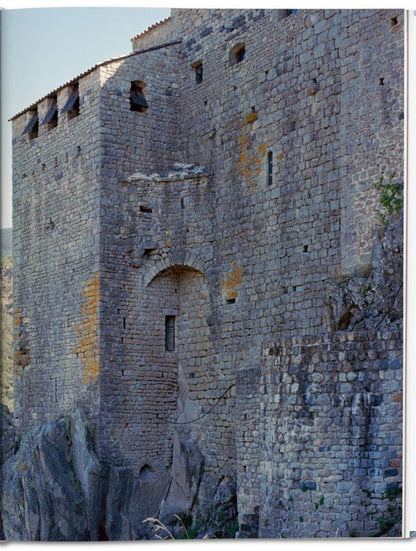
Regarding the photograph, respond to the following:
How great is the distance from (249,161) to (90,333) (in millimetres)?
3665

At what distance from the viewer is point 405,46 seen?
44.6 ft

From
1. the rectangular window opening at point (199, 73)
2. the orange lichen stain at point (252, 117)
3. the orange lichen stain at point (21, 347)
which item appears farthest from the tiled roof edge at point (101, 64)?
the orange lichen stain at point (21, 347)

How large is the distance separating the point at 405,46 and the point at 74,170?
7.13 m

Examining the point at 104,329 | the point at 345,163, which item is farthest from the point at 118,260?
the point at 345,163

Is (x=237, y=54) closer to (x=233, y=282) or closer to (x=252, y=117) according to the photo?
(x=252, y=117)

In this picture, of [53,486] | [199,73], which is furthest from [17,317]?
[199,73]

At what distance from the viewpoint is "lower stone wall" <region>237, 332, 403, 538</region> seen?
466 inches

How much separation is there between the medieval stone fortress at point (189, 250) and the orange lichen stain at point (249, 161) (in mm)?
34

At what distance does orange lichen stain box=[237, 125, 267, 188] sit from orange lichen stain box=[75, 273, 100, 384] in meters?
2.85

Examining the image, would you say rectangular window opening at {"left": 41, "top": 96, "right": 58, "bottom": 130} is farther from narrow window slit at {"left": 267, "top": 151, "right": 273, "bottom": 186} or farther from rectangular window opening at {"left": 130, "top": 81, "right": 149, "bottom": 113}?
narrow window slit at {"left": 267, "top": 151, "right": 273, "bottom": 186}

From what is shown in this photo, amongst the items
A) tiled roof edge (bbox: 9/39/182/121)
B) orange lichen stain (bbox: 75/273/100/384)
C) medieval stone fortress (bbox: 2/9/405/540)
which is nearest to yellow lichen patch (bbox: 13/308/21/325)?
medieval stone fortress (bbox: 2/9/405/540)

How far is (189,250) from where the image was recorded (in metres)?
18.3

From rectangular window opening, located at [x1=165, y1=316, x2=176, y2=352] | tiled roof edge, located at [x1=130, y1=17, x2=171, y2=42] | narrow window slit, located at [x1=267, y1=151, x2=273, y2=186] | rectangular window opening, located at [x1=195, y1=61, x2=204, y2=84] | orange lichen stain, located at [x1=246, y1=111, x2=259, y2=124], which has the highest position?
tiled roof edge, located at [x1=130, y1=17, x2=171, y2=42]
